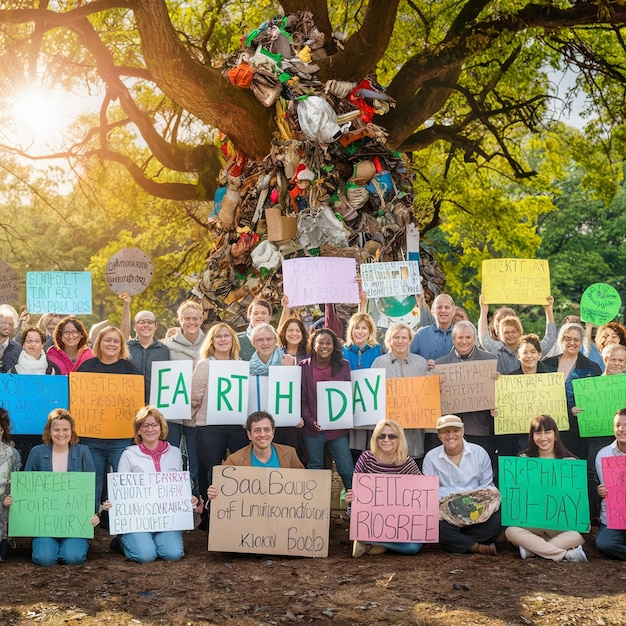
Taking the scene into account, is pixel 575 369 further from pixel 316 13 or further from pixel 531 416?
pixel 316 13

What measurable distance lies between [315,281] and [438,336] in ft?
4.28

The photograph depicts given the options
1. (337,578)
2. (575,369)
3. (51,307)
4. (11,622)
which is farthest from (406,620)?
(51,307)

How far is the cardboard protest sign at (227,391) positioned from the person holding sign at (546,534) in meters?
2.11

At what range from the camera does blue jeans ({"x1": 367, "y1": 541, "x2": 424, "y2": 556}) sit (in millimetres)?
6418

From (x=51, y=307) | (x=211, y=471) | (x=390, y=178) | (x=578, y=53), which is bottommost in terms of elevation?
(x=211, y=471)

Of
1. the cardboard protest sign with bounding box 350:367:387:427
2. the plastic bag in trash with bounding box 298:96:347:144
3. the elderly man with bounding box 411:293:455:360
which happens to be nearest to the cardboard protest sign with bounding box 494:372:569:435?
the elderly man with bounding box 411:293:455:360

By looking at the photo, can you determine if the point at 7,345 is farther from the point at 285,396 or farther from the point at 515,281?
the point at 515,281

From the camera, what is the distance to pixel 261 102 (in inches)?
470

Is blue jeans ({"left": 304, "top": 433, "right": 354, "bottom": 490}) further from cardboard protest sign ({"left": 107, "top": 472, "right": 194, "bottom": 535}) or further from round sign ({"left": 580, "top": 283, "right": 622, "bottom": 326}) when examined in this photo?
round sign ({"left": 580, "top": 283, "right": 622, "bottom": 326})

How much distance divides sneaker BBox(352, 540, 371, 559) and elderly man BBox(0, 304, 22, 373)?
3122mm

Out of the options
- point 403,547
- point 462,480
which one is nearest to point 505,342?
point 462,480

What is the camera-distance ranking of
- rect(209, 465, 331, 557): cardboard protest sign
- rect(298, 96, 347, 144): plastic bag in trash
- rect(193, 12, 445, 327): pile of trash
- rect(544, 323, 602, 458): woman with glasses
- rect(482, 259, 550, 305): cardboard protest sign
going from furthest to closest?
rect(193, 12, 445, 327): pile of trash → rect(298, 96, 347, 144): plastic bag in trash → rect(482, 259, 550, 305): cardboard protest sign → rect(544, 323, 602, 458): woman with glasses → rect(209, 465, 331, 557): cardboard protest sign

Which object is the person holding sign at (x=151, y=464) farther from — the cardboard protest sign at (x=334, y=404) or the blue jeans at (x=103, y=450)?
the cardboard protest sign at (x=334, y=404)

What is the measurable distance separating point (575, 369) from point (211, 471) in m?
2.98
